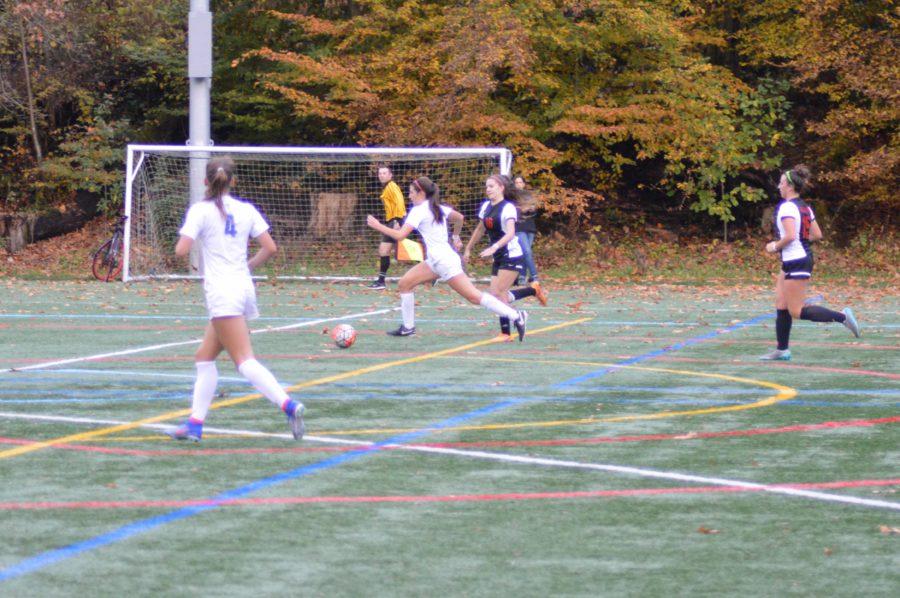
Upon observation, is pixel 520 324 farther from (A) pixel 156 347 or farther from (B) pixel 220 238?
(B) pixel 220 238

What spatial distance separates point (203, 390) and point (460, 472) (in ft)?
6.08

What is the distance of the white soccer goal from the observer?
25.4 metres

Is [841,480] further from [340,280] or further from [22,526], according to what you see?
[340,280]

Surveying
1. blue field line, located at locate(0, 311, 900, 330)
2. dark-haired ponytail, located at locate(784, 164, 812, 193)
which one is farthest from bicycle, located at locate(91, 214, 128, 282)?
dark-haired ponytail, located at locate(784, 164, 812, 193)

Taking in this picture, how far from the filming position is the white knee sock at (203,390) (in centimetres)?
809

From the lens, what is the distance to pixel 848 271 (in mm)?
27547

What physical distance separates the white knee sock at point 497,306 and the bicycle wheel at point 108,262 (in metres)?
13.0

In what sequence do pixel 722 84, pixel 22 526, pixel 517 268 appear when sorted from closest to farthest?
1. pixel 22 526
2. pixel 517 268
3. pixel 722 84

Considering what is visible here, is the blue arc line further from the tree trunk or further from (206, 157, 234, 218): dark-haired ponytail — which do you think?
the tree trunk

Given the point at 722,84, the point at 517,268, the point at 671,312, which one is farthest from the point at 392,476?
the point at 722,84

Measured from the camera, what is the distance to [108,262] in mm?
25203

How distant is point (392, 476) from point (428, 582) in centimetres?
204

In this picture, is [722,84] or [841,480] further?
[722,84]

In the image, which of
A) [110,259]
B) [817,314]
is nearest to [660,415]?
[817,314]
